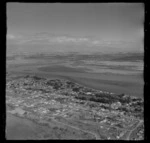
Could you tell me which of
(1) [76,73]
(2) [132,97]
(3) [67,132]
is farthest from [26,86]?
(3) [67,132]

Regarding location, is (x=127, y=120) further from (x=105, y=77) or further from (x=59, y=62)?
(x=59, y=62)

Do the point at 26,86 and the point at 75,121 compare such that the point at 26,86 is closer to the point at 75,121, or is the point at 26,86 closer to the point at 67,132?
the point at 75,121

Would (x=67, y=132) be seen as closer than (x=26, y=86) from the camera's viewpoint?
Yes

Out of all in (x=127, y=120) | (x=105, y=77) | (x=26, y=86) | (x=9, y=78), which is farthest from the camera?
(x=105, y=77)

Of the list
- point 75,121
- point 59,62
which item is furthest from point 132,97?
point 59,62
